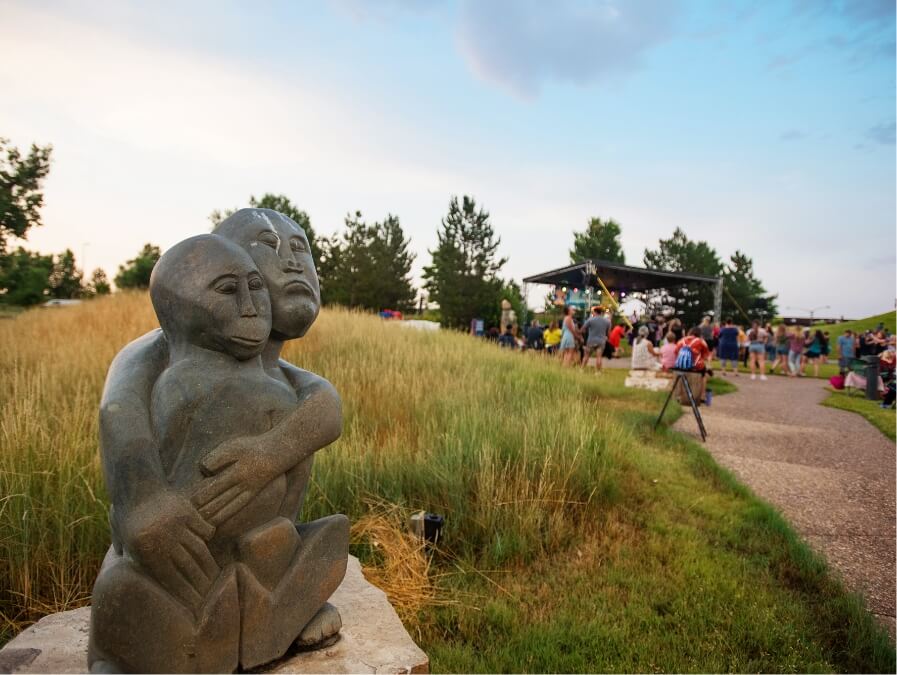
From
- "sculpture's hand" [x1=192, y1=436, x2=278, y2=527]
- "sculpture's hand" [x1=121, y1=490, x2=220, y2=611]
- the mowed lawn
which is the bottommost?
the mowed lawn

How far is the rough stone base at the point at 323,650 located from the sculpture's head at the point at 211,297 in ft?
3.91

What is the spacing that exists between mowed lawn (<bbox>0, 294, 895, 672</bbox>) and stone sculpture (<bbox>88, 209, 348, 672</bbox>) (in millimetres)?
1344

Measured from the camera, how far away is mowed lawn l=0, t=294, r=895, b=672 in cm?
316

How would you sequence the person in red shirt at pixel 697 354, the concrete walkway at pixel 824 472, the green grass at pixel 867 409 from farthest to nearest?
1. the green grass at pixel 867 409
2. the person in red shirt at pixel 697 354
3. the concrete walkway at pixel 824 472

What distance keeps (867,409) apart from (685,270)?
32857mm

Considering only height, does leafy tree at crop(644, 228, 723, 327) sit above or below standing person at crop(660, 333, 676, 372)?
above

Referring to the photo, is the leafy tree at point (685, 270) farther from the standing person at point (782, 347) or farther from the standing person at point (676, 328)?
the standing person at point (676, 328)

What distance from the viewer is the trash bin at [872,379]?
506 inches

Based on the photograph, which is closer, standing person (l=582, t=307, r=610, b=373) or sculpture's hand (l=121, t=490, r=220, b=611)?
sculpture's hand (l=121, t=490, r=220, b=611)

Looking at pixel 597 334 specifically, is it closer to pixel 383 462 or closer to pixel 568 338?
pixel 568 338

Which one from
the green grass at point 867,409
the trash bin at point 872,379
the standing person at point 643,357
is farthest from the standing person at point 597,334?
the trash bin at point 872,379

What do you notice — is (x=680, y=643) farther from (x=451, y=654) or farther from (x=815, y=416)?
(x=815, y=416)

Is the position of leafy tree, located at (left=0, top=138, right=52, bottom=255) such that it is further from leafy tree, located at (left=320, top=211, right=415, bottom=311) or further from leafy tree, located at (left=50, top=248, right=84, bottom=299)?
leafy tree, located at (left=50, top=248, right=84, bottom=299)

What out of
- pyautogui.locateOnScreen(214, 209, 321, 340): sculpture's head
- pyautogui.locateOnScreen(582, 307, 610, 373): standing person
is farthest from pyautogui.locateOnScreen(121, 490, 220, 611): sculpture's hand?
pyautogui.locateOnScreen(582, 307, 610, 373): standing person
